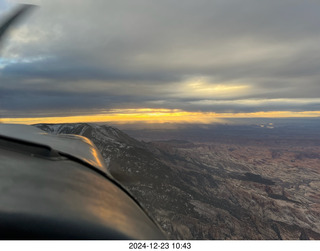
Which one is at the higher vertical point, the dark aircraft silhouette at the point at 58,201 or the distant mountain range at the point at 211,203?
the dark aircraft silhouette at the point at 58,201

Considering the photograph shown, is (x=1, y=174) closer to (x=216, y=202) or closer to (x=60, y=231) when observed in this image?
(x=60, y=231)

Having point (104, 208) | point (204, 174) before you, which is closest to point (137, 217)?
point (104, 208)

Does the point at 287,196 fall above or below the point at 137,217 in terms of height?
below

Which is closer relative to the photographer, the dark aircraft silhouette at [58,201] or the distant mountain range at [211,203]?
the dark aircraft silhouette at [58,201]

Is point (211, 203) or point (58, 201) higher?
point (58, 201)

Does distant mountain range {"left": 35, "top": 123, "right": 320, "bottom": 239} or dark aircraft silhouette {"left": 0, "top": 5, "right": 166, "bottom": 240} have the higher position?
dark aircraft silhouette {"left": 0, "top": 5, "right": 166, "bottom": 240}

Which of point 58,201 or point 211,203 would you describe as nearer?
point 58,201

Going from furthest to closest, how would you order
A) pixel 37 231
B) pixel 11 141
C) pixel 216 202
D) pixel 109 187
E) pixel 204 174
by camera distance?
1. pixel 204 174
2. pixel 216 202
3. pixel 11 141
4. pixel 109 187
5. pixel 37 231

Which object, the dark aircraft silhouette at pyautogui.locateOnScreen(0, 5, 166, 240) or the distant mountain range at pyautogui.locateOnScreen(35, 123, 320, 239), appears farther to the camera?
the distant mountain range at pyautogui.locateOnScreen(35, 123, 320, 239)
